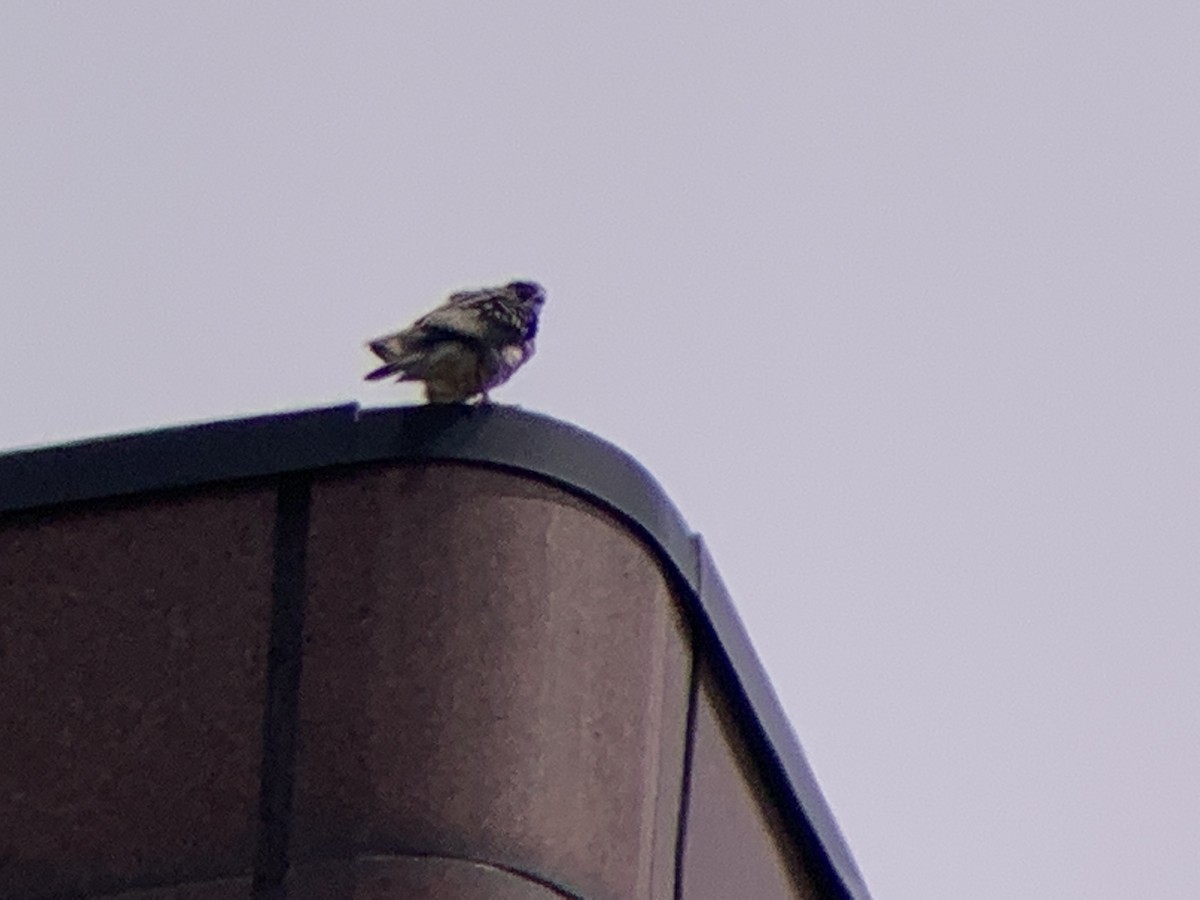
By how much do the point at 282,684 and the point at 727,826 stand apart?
1810 mm

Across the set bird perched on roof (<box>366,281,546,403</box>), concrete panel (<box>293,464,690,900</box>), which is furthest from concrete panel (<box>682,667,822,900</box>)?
bird perched on roof (<box>366,281,546,403</box>)

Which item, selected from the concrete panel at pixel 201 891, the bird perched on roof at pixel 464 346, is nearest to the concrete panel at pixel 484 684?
the concrete panel at pixel 201 891

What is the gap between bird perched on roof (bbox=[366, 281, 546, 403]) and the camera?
10695 millimetres

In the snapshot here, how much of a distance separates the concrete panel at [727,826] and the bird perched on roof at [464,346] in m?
1.27

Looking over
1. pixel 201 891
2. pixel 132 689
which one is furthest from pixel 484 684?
pixel 132 689

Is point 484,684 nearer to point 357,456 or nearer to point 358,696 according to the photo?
point 358,696

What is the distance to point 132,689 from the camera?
9.78 meters

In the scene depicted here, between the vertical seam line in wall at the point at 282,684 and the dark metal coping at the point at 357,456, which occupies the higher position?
the dark metal coping at the point at 357,456

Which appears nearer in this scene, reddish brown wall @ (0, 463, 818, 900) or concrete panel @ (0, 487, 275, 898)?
reddish brown wall @ (0, 463, 818, 900)

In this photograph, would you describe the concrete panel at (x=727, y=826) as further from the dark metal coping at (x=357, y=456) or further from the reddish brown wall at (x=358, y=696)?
the dark metal coping at (x=357, y=456)

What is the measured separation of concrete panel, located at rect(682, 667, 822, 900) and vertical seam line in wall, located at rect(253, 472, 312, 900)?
4.59 feet

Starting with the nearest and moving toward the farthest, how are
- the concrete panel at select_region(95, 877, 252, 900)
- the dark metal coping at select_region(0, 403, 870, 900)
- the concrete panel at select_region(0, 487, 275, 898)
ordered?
the concrete panel at select_region(95, 877, 252, 900) → the concrete panel at select_region(0, 487, 275, 898) → the dark metal coping at select_region(0, 403, 870, 900)

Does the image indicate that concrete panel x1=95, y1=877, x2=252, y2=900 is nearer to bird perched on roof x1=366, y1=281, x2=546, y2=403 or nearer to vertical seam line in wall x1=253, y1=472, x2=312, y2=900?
vertical seam line in wall x1=253, y1=472, x2=312, y2=900

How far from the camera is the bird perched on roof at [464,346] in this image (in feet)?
35.1
